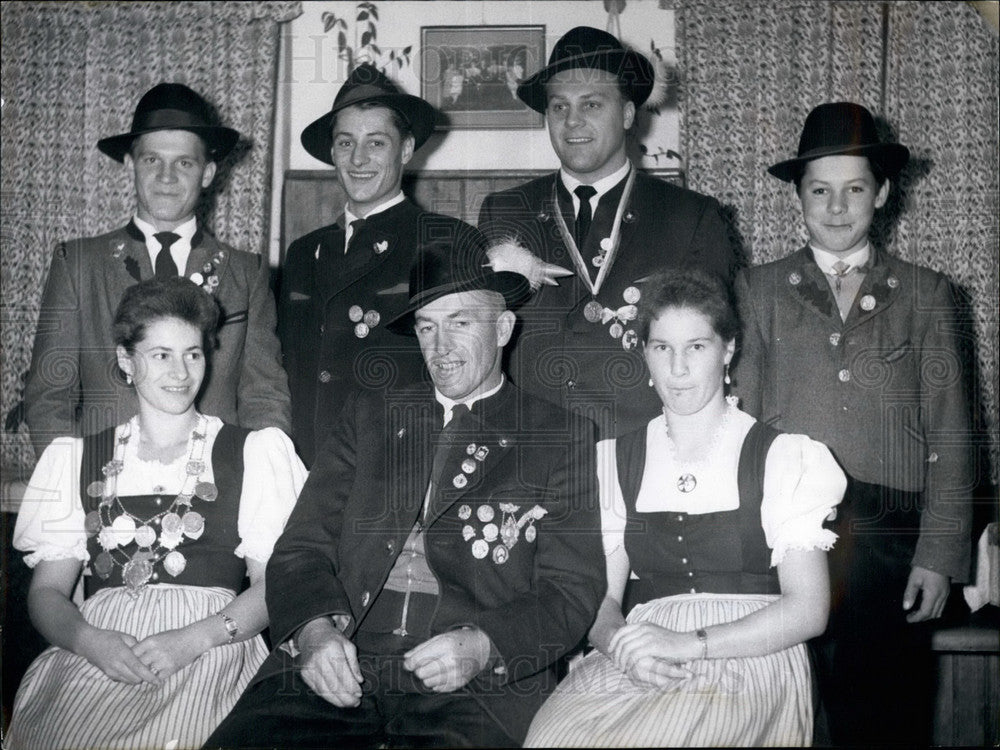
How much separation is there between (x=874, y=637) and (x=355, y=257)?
1568 mm

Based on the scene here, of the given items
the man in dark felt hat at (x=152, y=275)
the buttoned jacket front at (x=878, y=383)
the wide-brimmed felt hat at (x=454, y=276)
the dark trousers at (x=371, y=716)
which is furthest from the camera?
the man in dark felt hat at (x=152, y=275)

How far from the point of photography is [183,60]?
112 inches

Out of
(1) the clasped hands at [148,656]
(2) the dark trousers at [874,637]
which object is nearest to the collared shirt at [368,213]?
(1) the clasped hands at [148,656]

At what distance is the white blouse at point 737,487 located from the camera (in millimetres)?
2305

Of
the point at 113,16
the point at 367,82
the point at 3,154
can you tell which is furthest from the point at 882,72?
the point at 3,154

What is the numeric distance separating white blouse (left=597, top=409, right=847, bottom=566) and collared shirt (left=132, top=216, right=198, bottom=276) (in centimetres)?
119

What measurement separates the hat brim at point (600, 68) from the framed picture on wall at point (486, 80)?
0.03 meters

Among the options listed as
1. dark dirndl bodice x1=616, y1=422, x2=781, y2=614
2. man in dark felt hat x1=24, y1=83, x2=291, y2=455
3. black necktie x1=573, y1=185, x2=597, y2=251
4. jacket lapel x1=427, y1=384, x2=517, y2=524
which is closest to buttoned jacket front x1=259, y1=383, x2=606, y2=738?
jacket lapel x1=427, y1=384, x2=517, y2=524

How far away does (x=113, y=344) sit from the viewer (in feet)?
8.66

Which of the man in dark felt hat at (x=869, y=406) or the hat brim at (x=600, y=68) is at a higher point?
the hat brim at (x=600, y=68)

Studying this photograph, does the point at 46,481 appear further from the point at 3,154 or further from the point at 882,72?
the point at 882,72

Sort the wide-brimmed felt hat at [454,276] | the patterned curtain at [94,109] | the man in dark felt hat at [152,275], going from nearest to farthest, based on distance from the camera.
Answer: the wide-brimmed felt hat at [454,276] → the man in dark felt hat at [152,275] → the patterned curtain at [94,109]

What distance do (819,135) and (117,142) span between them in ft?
5.96

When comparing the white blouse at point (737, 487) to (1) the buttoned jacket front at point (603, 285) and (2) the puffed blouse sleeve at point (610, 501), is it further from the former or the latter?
(1) the buttoned jacket front at point (603, 285)
